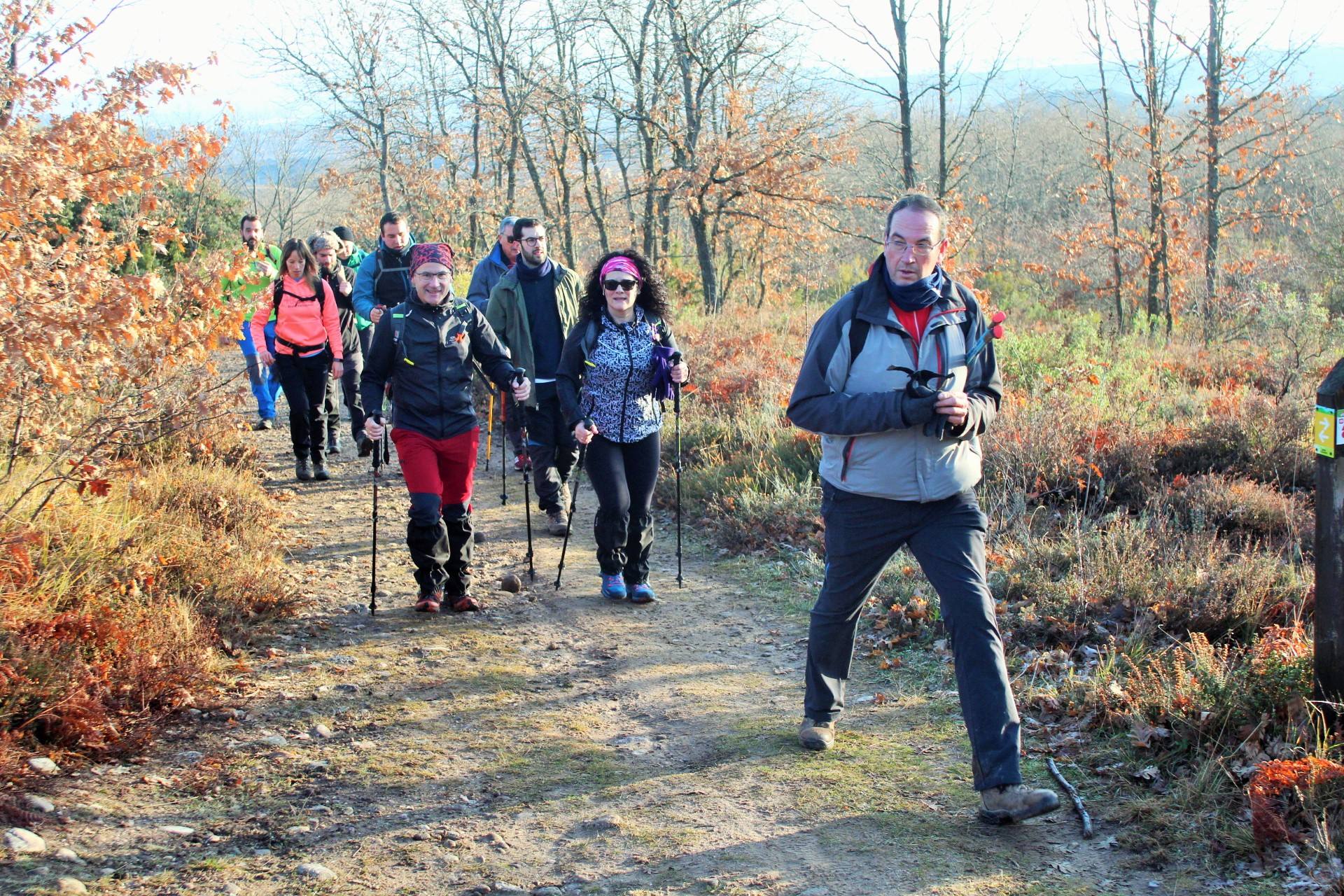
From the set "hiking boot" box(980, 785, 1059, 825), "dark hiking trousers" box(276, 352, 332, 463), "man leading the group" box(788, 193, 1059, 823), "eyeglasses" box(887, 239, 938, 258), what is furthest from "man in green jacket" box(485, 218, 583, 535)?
"hiking boot" box(980, 785, 1059, 825)

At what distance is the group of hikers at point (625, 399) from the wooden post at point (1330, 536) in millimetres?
1174

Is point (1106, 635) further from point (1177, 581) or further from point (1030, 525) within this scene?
point (1030, 525)

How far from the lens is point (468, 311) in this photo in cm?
690

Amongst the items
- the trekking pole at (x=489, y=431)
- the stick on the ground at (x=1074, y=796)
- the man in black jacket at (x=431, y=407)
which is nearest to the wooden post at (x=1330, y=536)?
the stick on the ground at (x=1074, y=796)

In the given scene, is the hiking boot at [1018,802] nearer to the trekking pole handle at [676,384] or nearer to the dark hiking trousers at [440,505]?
the trekking pole handle at [676,384]

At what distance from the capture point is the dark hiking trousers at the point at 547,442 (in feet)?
28.3

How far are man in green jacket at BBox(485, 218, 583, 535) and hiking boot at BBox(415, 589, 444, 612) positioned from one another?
198cm

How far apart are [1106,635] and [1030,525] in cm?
178

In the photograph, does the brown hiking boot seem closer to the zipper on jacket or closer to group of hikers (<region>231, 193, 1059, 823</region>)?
group of hikers (<region>231, 193, 1059, 823</region>)

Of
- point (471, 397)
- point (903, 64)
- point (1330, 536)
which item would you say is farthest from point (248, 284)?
point (903, 64)

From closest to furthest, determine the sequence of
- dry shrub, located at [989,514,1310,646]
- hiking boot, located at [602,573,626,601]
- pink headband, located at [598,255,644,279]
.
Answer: dry shrub, located at [989,514,1310,646]
pink headband, located at [598,255,644,279]
hiking boot, located at [602,573,626,601]

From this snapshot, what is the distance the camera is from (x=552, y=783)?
455 centimetres

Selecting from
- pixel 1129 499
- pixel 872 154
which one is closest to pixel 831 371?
pixel 1129 499

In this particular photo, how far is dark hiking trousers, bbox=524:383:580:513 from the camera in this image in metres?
8.64
